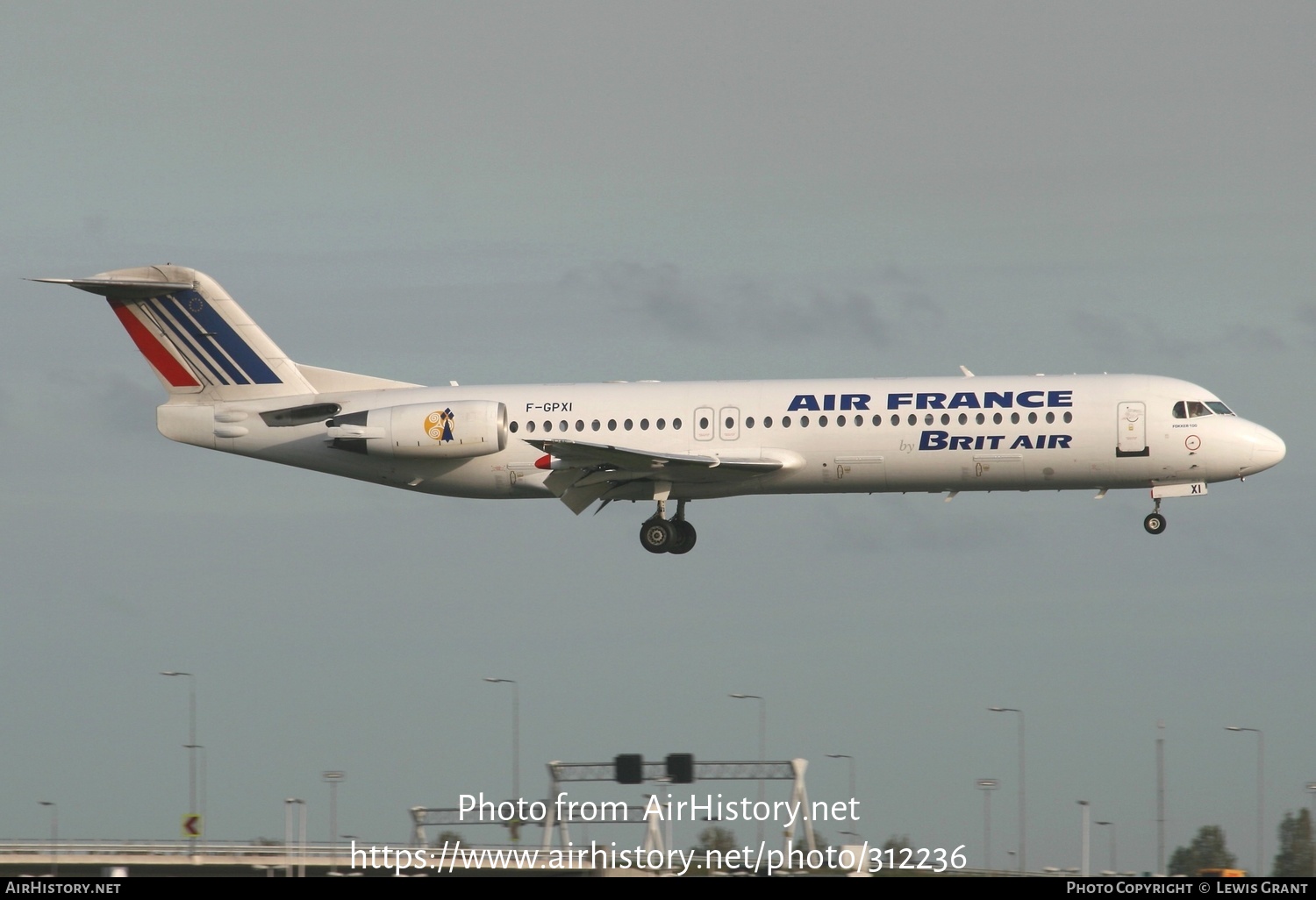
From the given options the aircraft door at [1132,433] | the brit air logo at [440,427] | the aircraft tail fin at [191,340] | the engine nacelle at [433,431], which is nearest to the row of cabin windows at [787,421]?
the engine nacelle at [433,431]

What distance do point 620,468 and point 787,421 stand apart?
4.15m

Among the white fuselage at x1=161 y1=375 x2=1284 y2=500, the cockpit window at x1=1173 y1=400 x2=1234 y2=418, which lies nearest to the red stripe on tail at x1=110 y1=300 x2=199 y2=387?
the white fuselage at x1=161 y1=375 x2=1284 y2=500

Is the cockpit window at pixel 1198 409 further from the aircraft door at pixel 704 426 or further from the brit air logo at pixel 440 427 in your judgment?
the brit air logo at pixel 440 427

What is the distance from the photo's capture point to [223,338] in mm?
48469

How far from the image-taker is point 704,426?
45062 millimetres

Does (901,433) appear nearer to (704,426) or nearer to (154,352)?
(704,426)

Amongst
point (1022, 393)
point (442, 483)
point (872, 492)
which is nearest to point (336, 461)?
point (442, 483)

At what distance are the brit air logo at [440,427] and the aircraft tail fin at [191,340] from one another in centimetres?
461

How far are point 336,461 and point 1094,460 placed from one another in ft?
62.2

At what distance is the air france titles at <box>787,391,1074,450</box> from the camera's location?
142 ft

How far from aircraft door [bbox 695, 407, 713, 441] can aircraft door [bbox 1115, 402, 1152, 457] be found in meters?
9.60

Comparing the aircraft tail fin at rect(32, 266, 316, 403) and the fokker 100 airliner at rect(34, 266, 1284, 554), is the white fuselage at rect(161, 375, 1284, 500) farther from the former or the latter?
the aircraft tail fin at rect(32, 266, 316, 403)
